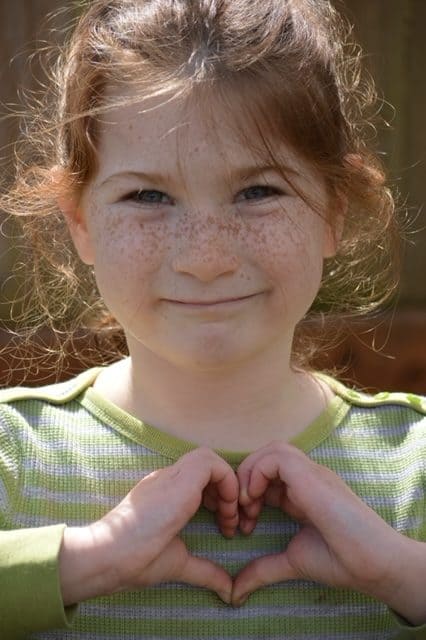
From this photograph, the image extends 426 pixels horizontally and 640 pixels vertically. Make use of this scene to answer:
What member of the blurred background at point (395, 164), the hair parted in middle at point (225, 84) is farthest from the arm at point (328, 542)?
the blurred background at point (395, 164)

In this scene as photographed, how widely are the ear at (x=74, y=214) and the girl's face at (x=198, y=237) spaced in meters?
0.10

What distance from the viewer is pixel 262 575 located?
7.22ft

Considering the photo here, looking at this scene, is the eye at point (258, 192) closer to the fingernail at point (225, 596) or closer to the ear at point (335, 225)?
the ear at point (335, 225)

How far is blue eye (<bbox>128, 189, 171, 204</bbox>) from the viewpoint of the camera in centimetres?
217

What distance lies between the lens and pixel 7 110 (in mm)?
3936

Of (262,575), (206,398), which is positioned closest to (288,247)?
(206,398)

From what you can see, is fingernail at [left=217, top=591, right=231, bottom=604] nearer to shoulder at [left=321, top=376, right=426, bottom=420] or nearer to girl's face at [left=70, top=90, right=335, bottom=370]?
girl's face at [left=70, top=90, right=335, bottom=370]

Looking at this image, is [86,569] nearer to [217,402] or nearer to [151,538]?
[151,538]

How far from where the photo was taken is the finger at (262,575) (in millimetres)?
2197

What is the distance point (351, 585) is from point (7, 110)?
2.25m

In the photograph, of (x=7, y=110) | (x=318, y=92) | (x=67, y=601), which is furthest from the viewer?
(x=7, y=110)

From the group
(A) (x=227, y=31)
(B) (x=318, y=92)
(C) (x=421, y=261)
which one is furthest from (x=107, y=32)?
(C) (x=421, y=261)

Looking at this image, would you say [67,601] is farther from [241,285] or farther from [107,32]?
[107,32]

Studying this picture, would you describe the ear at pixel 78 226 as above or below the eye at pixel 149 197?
below
